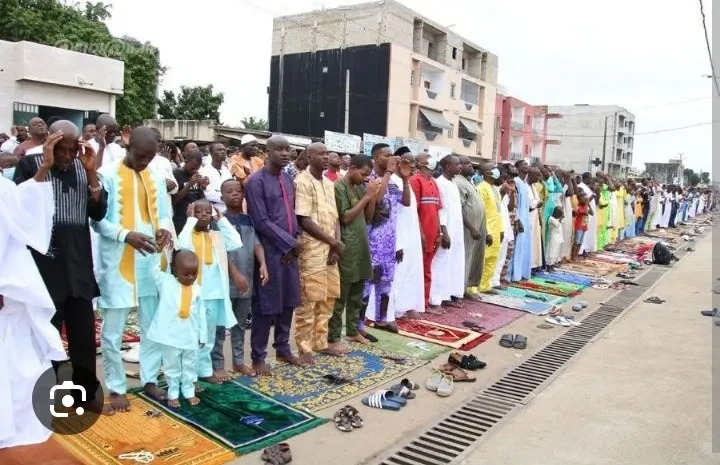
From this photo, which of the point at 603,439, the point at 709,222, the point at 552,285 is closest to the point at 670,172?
the point at 709,222

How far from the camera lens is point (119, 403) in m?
4.02

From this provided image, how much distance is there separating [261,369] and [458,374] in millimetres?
1683

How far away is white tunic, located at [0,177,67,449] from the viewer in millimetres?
3189

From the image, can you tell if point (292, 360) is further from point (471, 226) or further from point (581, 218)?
point (581, 218)

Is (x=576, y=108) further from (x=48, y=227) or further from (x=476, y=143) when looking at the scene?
(x=48, y=227)

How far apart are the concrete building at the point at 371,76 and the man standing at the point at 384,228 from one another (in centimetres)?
2470

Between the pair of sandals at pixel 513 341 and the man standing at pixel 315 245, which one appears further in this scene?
the pair of sandals at pixel 513 341

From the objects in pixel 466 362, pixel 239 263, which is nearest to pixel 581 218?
A: pixel 466 362

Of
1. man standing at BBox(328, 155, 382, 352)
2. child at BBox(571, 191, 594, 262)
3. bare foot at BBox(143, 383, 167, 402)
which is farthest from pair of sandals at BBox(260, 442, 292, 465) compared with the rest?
child at BBox(571, 191, 594, 262)

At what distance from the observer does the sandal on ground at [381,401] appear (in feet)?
14.9

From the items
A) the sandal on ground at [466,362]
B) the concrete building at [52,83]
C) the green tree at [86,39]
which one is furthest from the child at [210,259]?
the green tree at [86,39]

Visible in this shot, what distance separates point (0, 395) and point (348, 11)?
3327 centimetres

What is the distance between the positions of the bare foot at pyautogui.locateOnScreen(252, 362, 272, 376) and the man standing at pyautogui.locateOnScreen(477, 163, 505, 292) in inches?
179

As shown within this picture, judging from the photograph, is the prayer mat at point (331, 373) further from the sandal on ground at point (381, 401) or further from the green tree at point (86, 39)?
the green tree at point (86, 39)
